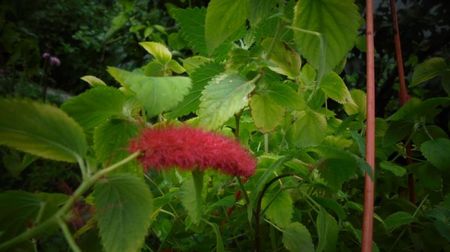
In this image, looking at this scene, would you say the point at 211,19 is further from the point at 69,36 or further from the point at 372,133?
the point at 69,36

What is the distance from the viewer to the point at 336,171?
38 centimetres

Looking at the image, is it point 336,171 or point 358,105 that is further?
point 358,105

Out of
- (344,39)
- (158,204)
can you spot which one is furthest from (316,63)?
(158,204)

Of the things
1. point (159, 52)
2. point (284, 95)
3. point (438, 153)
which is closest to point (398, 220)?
point (438, 153)

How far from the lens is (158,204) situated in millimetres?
390

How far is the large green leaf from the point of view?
0.88 ft

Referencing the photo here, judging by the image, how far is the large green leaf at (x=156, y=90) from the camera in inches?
10.5

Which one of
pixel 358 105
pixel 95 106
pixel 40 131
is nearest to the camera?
pixel 40 131

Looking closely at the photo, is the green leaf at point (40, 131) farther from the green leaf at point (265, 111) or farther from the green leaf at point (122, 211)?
the green leaf at point (265, 111)

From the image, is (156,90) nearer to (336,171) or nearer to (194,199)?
(194,199)

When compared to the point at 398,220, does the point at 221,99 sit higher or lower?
higher

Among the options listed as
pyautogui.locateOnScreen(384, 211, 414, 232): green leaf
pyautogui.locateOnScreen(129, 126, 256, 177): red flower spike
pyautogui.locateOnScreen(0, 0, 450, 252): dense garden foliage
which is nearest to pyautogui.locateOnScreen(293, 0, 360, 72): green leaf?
pyautogui.locateOnScreen(0, 0, 450, 252): dense garden foliage

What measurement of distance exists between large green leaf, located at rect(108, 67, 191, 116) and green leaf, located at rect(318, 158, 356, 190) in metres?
0.16

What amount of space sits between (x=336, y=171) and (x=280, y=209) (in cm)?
6
